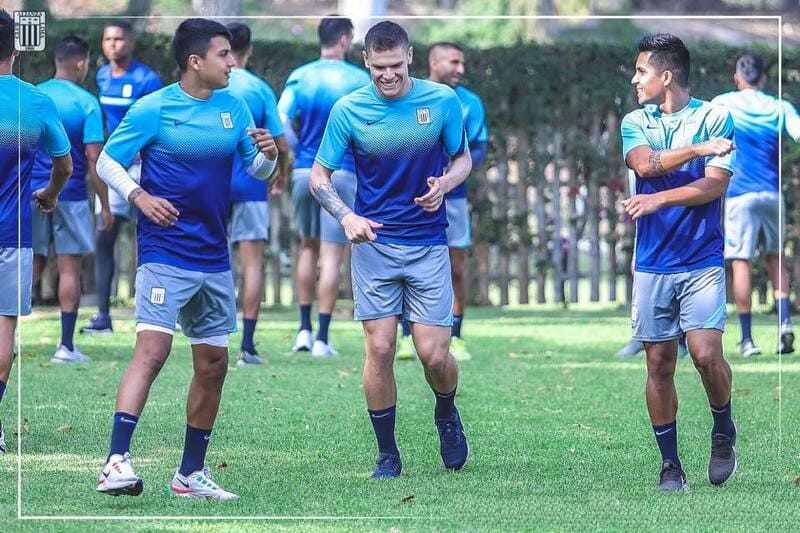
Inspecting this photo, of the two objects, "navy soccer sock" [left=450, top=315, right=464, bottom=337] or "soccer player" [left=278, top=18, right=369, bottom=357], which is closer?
"soccer player" [left=278, top=18, right=369, bottom=357]

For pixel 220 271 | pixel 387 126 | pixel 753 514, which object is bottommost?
pixel 753 514

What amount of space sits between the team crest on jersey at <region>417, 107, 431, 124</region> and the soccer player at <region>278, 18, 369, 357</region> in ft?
13.0

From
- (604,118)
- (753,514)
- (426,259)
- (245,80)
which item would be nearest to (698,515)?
(753,514)

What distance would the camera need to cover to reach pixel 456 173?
22.7 ft

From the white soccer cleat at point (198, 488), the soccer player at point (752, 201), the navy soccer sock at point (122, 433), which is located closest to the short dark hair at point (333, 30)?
the soccer player at point (752, 201)

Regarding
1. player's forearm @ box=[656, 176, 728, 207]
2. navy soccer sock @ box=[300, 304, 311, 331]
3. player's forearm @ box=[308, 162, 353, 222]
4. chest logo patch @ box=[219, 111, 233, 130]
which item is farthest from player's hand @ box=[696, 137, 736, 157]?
navy soccer sock @ box=[300, 304, 311, 331]

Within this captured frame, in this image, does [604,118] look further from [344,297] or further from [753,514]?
[753,514]

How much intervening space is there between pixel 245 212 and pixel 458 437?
14.2 feet

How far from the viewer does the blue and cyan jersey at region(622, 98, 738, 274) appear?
21.5ft

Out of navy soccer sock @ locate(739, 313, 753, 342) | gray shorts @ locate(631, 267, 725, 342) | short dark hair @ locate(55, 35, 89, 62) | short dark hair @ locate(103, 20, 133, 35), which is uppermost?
short dark hair @ locate(103, 20, 133, 35)

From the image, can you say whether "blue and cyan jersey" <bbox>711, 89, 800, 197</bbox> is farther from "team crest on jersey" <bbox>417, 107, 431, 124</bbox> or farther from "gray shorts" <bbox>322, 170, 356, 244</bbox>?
"team crest on jersey" <bbox>417, 107, 431, 124</bbox>

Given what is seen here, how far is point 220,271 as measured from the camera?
253 inches

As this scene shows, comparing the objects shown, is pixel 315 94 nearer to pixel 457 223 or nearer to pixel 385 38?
pixel 457 223

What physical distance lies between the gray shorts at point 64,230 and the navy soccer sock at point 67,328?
1.56ft
